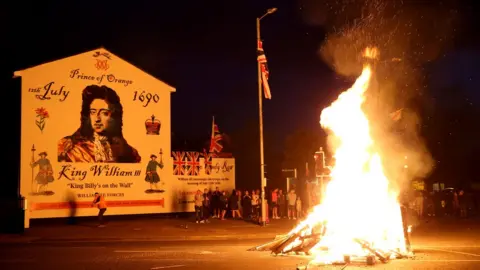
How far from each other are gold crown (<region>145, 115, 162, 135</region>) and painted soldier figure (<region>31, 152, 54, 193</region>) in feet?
18.3

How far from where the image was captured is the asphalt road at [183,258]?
1268 centimetres

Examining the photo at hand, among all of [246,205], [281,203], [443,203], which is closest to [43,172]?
[246,205]

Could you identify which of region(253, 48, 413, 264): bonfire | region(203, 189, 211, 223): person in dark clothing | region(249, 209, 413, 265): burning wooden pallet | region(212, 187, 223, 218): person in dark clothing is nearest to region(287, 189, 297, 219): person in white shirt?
region(212, 187, 223, 218): person in dark clothing

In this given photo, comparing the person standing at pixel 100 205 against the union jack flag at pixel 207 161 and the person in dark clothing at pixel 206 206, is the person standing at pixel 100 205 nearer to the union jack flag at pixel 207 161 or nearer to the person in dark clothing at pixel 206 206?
the person in dark clothing at pixel 206 206

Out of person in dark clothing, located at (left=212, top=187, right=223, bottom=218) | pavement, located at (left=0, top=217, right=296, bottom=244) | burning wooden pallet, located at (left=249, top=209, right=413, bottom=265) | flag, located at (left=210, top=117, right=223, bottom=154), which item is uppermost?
flag, located at (left=210, top=117, right=223, bottom=154)

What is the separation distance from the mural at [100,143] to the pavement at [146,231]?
148 cm

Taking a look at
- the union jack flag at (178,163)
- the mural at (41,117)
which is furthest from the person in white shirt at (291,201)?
the mural at (41,117)

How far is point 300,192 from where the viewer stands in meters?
31.0

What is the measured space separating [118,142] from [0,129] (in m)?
7.44

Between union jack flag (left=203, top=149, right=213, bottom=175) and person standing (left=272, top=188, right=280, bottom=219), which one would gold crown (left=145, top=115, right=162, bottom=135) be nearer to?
union jack flag (left=203, top=149, right=213, bottom=175)

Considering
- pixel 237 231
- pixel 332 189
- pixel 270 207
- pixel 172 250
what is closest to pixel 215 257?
pixel 172 250

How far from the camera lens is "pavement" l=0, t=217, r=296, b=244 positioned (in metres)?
21.2

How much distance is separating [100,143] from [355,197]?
16355mm

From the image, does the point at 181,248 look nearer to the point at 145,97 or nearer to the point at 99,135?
the point at 99,135
